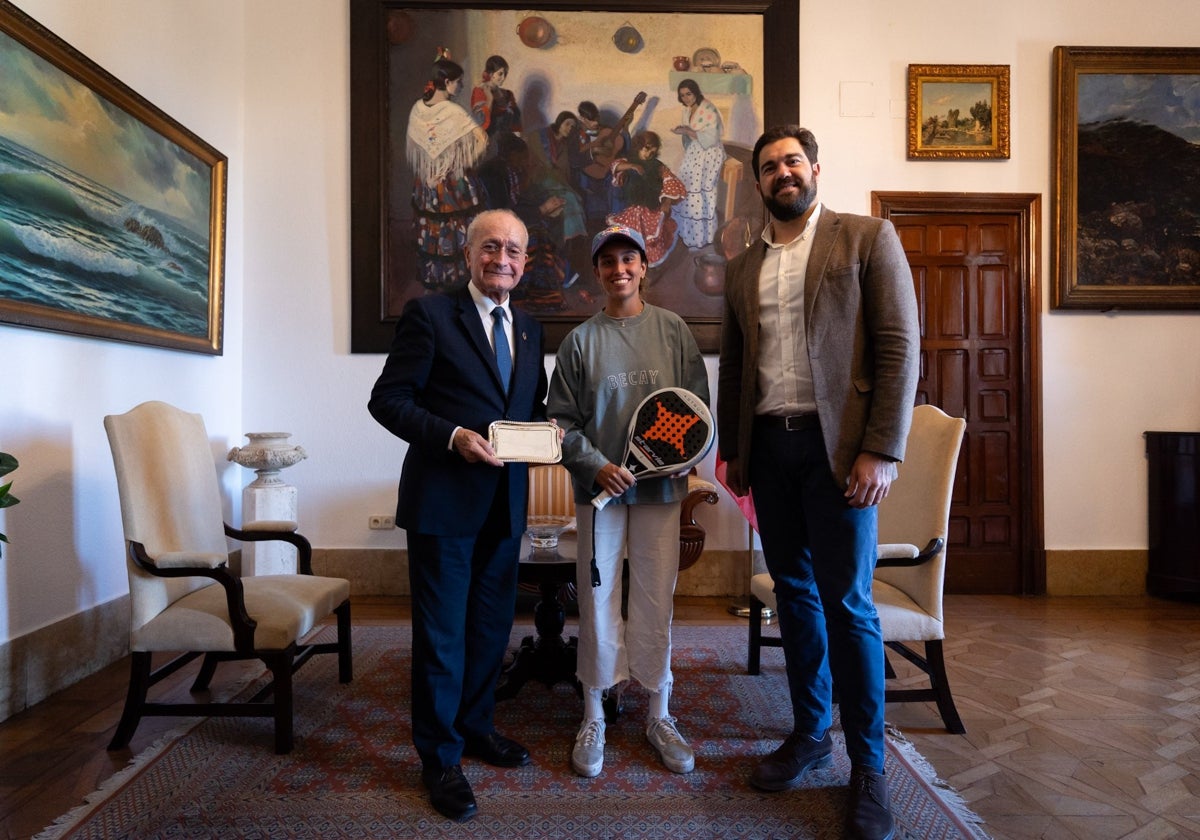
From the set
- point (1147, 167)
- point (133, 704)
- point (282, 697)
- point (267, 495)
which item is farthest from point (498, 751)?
point (1147, 167)

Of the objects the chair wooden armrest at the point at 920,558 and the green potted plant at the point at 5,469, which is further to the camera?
the chair wooden armrest at the point at 920,558

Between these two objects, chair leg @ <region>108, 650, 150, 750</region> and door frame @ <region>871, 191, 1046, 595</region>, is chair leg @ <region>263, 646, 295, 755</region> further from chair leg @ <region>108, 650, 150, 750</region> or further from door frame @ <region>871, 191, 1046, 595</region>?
door frame @ <region>871, 191, 1046, 595</region>

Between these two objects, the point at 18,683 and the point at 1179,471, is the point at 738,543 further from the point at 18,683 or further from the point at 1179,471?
the point at 18,683

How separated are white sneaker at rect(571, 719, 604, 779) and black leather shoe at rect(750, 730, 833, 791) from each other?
479mm

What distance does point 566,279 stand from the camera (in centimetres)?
449

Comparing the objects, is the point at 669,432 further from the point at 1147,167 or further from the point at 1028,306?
the point at 1147,167

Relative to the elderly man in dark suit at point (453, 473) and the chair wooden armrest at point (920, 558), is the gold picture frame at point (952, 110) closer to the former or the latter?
the chair wooden armrest at point (920, 558)

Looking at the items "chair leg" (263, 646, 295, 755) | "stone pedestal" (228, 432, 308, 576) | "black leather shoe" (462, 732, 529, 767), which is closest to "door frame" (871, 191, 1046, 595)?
"black leather shoe" (462, 732, 529, 767)

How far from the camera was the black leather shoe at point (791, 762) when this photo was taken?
2.09 metres

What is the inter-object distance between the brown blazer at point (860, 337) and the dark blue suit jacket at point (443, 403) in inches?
35.4

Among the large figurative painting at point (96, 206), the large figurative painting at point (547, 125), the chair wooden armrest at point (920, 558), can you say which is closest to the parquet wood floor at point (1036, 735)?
the chair wooden armrest at point (920, 558)

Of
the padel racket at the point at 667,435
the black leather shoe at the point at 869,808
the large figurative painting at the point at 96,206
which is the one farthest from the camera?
the large figurative painting at the point at 96,206

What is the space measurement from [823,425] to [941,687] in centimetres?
132

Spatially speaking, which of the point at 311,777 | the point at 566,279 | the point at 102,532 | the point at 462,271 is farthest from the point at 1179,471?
the point at 102,532
